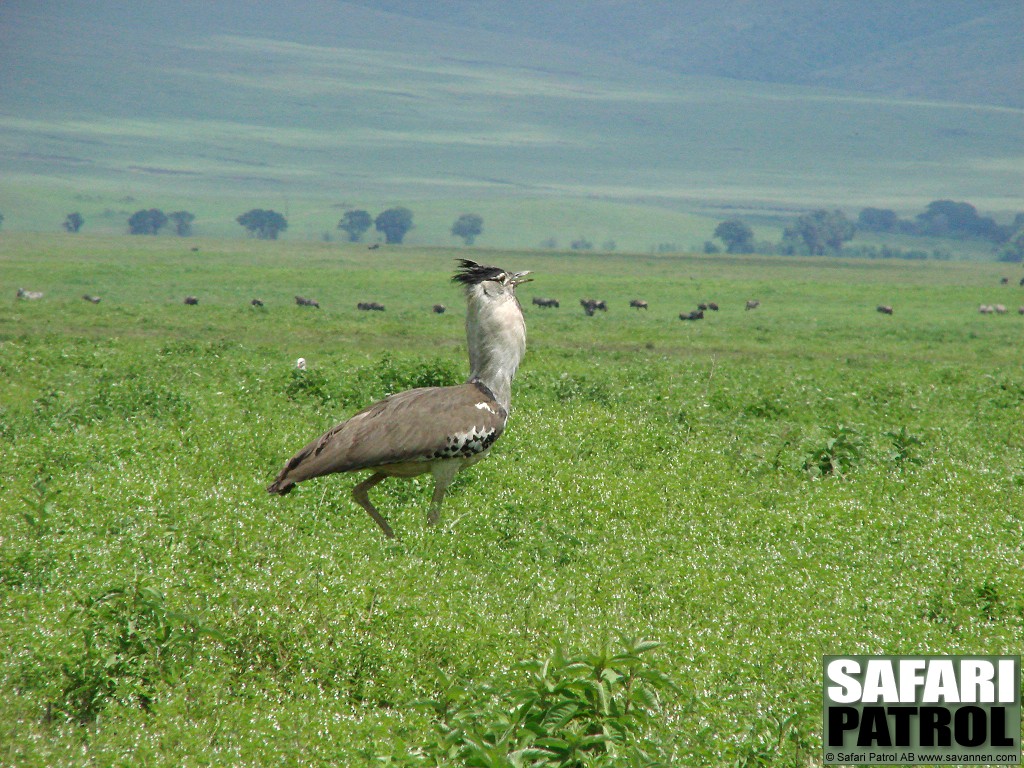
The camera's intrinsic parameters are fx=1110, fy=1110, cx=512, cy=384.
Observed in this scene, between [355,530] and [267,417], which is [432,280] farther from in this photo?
[355,530]

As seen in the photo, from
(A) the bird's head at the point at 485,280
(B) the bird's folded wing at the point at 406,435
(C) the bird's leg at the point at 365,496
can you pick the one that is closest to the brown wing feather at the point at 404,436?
(B) the bird's folded wing at the point at 406,435

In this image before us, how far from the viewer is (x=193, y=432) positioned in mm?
13125

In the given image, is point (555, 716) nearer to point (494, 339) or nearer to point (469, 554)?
point (469, 554)

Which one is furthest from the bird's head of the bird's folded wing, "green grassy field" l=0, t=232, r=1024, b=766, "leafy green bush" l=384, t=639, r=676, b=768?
"leafy green bush" l=384, t=639, r=676, b=768

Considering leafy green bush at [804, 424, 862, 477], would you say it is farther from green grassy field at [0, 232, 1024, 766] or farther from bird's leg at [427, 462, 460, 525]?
bird's leg at [427, 462, 460, 525]

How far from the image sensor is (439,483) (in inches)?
414

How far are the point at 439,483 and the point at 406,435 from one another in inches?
29.4

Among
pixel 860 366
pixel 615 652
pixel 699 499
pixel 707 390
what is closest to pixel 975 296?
pixel 860 366

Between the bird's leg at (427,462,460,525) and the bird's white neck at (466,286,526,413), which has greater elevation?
the bird's white neck at (466,286,526,413)

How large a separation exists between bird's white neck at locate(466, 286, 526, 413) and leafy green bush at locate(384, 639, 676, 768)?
4.02 m

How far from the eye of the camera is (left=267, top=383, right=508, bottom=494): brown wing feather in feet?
32.4

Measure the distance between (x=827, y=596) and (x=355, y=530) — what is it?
426 centimetres

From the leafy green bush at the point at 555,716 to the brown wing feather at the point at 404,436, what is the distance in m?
3.10

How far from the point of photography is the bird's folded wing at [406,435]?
A: 9.90 metres
